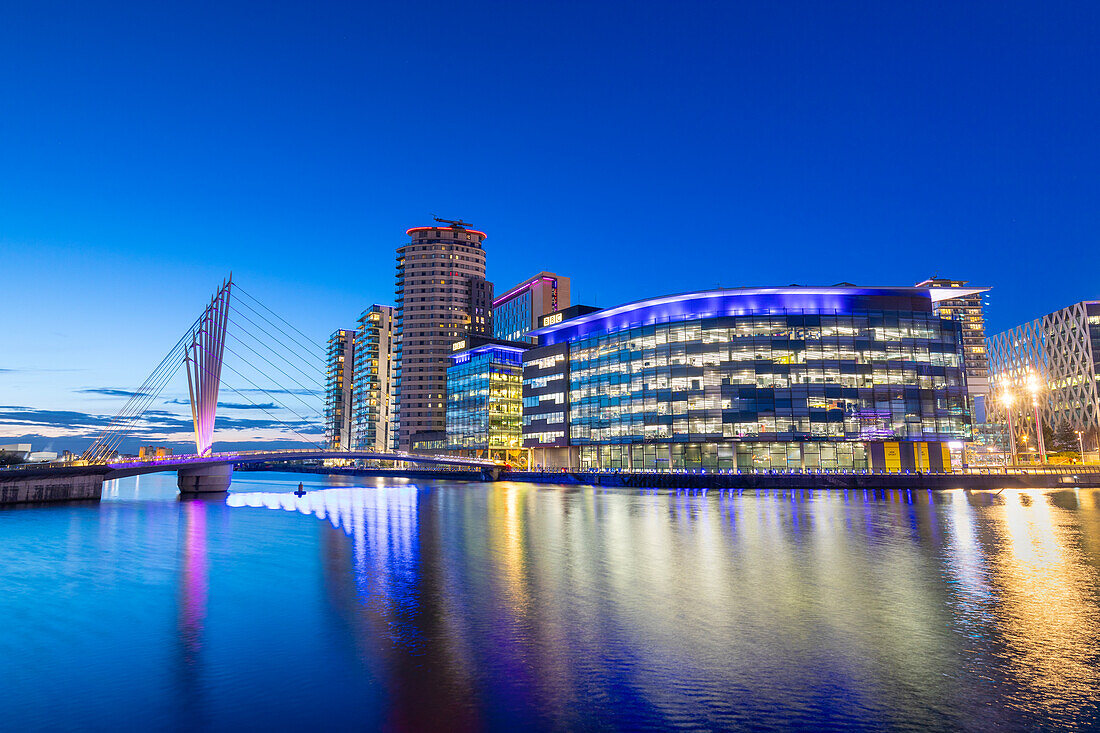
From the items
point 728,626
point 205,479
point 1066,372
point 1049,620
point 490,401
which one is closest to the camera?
point 728,626

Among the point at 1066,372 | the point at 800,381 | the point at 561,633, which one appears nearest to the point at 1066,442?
the point at 1066,372

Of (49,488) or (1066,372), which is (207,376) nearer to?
(49,488)

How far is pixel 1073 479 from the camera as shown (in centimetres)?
8900

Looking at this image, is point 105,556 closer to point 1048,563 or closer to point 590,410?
point 1048,563

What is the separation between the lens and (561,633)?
1753 cm

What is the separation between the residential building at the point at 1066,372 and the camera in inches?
6462

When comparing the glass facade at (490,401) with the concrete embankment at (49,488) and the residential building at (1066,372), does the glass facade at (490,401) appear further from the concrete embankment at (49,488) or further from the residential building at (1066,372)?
the residential building at (1066,372)

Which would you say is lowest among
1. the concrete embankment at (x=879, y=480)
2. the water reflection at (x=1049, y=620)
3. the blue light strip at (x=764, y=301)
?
the concrete embankment at (x=879, y=480)

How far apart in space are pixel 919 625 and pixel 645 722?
10940 millimetres

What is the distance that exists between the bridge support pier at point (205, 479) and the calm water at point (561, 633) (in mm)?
60453

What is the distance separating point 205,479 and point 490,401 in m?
→ 84.9

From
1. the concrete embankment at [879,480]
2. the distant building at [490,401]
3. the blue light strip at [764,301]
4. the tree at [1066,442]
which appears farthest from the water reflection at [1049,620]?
the distant building at [490,401]

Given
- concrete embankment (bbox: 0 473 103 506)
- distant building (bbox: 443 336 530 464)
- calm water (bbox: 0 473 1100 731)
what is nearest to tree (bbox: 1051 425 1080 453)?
distant building (bbox: 443 336 530 464)

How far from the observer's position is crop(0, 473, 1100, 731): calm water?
40.2ft
